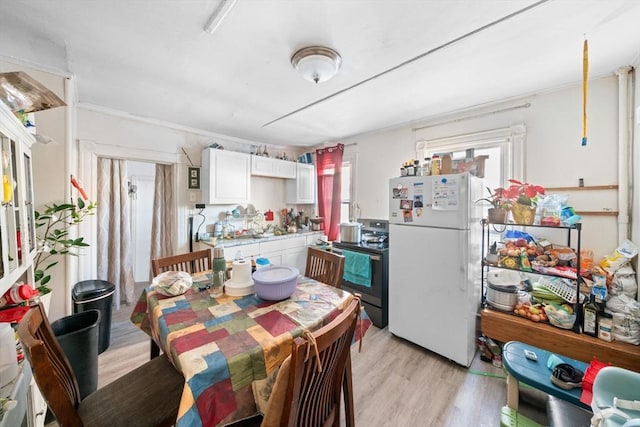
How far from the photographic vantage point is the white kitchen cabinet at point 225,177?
3164 millimetres

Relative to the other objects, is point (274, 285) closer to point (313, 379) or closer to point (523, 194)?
point (313, 379)

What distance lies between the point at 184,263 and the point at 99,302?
3.33 ft

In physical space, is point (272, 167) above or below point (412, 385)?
above

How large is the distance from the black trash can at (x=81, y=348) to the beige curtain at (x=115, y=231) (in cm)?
146

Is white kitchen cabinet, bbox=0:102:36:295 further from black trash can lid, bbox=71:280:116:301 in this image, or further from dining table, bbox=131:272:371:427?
black trash can lid, bbox=71:280:116:301

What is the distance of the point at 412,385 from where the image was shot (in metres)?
1.80

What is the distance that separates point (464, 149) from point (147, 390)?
336cm

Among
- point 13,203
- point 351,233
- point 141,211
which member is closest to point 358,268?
point 351,233

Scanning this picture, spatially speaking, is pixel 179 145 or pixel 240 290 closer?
pixel 240 290

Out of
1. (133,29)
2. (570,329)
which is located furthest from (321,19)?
(570,329)

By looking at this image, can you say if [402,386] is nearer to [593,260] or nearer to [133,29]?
[593,260]

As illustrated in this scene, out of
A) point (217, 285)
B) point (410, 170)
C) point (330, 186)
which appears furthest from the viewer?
point (330, 186)

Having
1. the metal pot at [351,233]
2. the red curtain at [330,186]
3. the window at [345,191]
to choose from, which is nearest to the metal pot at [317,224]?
the red curtain at [330,186]

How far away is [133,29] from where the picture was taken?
4.56 ft
